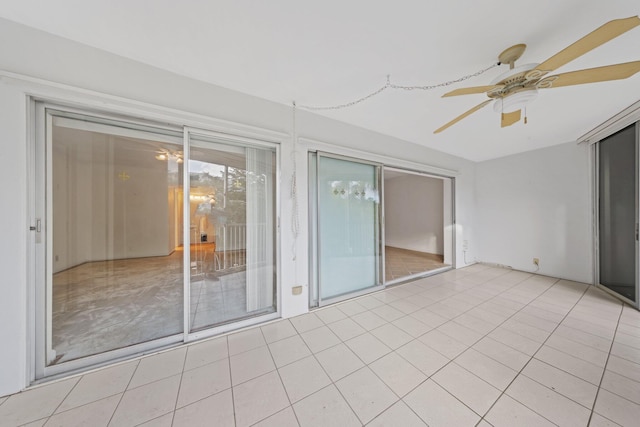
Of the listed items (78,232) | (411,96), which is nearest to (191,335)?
(78,232)

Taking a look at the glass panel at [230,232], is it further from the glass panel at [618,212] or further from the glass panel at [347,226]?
the glass panel at [618,212]

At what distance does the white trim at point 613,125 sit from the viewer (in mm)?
2469

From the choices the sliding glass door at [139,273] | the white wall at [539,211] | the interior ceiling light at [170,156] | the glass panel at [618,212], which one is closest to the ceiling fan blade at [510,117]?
the glass panel at [618,212]

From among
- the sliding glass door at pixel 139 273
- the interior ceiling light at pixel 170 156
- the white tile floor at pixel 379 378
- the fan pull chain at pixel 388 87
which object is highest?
the fan pull chain at pixel 388 87

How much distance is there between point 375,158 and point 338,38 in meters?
1.86

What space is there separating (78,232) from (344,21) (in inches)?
136

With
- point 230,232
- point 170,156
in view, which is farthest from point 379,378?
point 170,156

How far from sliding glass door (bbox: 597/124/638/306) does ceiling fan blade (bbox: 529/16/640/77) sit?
2.75 m

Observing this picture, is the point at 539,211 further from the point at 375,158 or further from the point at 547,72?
the point at 547,72

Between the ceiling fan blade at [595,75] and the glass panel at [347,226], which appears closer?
the ceiling fan blade at [595,75]

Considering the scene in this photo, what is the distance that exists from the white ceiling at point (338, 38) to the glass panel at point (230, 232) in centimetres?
76

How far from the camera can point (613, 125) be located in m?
2.79

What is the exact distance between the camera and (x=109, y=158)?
2385 millimetres

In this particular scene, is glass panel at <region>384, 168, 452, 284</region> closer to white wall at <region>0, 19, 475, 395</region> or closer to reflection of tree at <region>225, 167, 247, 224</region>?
white wall at <region>0, 19, 475, 395</region>
